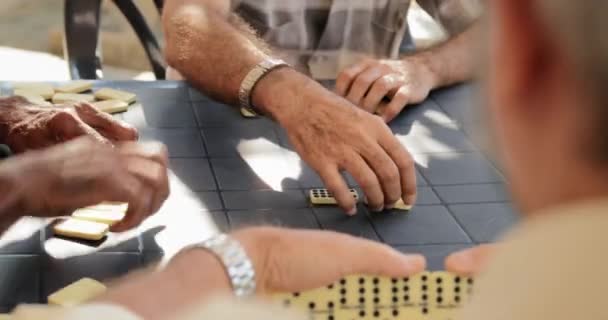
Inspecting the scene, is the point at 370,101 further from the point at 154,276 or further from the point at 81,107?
the point at 154,276

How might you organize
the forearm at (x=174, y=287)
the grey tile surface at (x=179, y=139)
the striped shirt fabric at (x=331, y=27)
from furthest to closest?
the striped shirt fabric at (x=331, y=27), the grey tile surface at (x=179, y=139), the forearm at (x=174, y=287)

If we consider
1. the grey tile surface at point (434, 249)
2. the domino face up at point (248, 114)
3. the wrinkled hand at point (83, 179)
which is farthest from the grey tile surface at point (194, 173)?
the grey tile surface at point (434, 249)

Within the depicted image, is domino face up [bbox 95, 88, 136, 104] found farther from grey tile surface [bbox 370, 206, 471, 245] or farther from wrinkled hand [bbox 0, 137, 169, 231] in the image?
grey tile surface [bbox 370, 206, 471, 245]

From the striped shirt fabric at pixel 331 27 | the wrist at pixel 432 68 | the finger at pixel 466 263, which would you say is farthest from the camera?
the striped shirt fabric at pixel 331 27

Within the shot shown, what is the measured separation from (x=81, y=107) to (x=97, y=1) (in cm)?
81

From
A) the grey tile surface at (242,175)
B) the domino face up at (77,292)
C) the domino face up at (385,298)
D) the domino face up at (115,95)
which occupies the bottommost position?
the domino face up at (115,95)

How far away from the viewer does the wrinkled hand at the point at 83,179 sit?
1.16 metres

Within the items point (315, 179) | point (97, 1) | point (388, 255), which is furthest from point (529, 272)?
point (97, 1)

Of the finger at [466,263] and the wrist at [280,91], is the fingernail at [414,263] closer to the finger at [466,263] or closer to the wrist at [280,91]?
the finger at [466,263]

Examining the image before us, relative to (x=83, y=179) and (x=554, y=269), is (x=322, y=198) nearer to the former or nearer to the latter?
(x=83, y=179)

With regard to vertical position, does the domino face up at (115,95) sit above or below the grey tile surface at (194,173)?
below

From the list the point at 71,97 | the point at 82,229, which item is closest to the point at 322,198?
the point at 82,229

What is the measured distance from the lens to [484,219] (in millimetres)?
1275

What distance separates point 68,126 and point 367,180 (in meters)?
0.44
